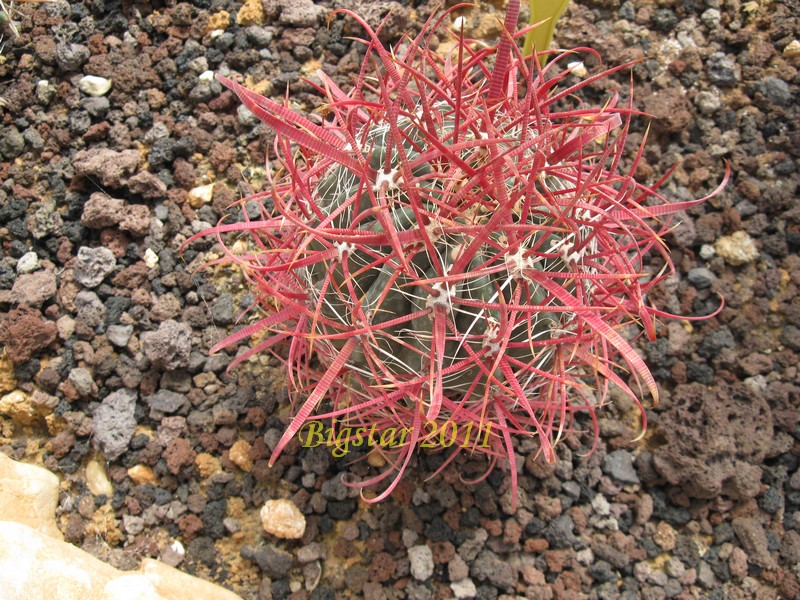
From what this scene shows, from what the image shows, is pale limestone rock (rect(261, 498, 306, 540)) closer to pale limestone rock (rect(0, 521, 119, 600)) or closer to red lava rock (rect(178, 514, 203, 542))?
red lava rock (rect(178, 514, 203, 542))

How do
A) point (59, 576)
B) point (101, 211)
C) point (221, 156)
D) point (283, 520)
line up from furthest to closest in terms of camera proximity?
point (221, 156) → point (101, 211) → point (283, 520) → point (59, 576)

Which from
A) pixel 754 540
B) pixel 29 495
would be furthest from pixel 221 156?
pixel 754 540

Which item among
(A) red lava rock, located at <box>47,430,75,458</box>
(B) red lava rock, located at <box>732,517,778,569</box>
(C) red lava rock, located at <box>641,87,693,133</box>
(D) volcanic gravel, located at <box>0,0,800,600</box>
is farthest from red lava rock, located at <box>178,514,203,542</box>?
(C) red lava rock, located at <box>641,87,693,133</box>

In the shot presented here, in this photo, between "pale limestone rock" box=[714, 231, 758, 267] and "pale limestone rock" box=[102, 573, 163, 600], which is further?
"pale limestone rock" box=[714, 231, 758, 267]

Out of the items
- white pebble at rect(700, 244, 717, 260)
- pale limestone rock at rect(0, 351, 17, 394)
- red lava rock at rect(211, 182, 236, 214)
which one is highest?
red lava rock at rect(211, 182, 236, 214)

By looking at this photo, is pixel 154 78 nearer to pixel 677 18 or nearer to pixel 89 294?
pixel 89 294

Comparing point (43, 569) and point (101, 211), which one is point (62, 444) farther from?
point (101, 211)

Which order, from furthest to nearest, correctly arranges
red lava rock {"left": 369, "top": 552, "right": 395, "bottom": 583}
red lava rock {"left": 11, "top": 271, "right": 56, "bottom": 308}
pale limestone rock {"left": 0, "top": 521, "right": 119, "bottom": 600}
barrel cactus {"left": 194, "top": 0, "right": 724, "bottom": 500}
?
red lava rock {"left": 11, "top": 271, "right": 56, "bottom": 308} → red lava rock {"left": 369, "top": 552, "right": 395, "bottom": 583} → pale limestone rock {"left": 0, "top": 521, "right": 119, "bottom": 600} → barrel cactus {"left": 194, "top": 0, "right": 724, "bottom": 500}
